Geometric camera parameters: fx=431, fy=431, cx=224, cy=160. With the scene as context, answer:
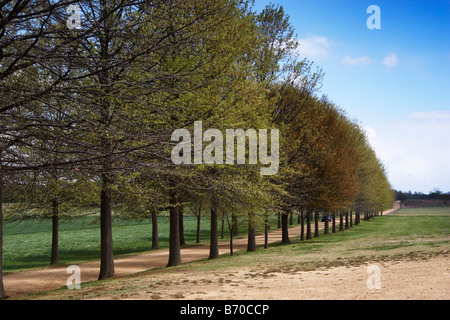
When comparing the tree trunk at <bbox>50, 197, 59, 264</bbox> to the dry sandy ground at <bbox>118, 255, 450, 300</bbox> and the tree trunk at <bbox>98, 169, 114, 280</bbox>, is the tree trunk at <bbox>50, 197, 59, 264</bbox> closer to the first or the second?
the tree trunk at <bbox>98, 169, 114, 280</bbox>

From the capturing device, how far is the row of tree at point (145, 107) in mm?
7363

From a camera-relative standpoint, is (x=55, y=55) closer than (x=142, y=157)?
Yes

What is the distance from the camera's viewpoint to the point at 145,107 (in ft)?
29.8

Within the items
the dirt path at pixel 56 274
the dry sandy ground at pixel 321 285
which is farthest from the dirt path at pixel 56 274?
the dry sandy ground at pixel 321 285

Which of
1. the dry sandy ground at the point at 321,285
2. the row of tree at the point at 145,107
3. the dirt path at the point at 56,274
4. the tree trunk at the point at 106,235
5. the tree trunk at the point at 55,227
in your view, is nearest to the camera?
the row of tree at the point at 145,107

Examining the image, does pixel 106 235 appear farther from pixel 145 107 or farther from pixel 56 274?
pixel 145 107

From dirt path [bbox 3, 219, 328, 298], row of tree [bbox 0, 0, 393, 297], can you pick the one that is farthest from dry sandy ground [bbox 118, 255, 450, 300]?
dirt path [bbox 3, 219, 328, 298]

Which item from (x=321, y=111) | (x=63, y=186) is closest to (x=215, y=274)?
(x=63, y=186)

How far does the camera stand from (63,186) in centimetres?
1380

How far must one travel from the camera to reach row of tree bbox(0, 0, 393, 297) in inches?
290

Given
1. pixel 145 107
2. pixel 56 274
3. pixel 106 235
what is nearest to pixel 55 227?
pixel 56 274

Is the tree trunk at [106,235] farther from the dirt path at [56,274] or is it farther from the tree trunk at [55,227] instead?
the tree trunk at [55,227]

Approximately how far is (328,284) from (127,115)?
632 cm
